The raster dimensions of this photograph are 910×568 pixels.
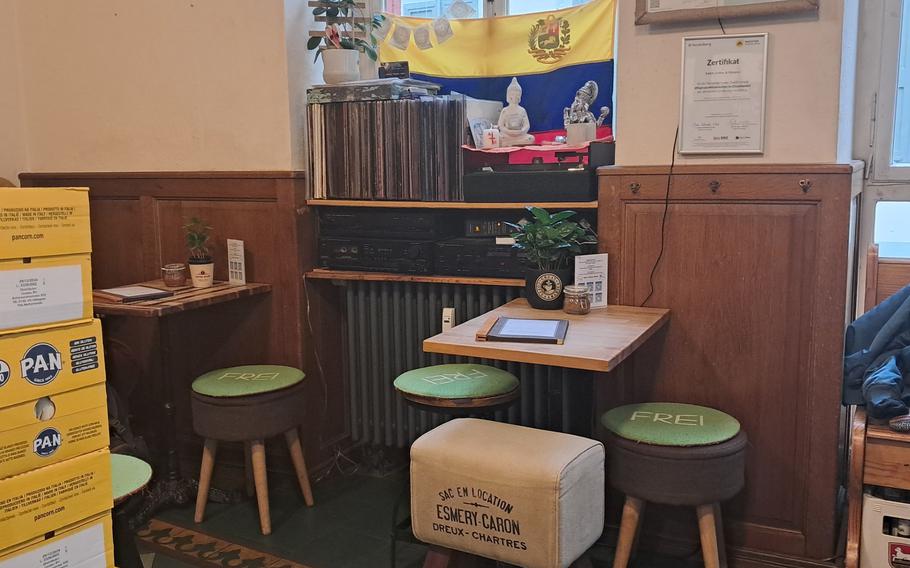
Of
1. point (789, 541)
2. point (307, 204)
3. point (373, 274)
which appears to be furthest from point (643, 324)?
point (307, 204)

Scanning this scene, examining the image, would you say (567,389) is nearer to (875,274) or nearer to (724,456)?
(724,456)

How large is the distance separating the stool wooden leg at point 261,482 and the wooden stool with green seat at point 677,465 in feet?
3.87

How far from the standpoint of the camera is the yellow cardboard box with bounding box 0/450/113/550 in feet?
4.53

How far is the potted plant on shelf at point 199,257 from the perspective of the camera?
3.09 metres

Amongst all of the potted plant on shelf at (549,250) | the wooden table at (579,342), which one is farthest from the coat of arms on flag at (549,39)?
the wooden table at (579,342)

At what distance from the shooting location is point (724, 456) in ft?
7.11

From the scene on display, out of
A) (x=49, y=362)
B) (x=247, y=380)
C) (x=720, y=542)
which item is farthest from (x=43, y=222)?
(x=720, y=542)

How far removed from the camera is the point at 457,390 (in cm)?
241

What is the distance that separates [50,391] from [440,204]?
1.65 meters

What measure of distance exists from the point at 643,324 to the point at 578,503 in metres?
0.58

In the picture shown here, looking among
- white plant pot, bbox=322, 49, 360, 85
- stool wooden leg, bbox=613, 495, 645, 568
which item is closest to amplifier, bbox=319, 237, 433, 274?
white plant pot, bbox=322, 49, 360, 85

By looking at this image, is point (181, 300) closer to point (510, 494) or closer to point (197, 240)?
point (197, 240)

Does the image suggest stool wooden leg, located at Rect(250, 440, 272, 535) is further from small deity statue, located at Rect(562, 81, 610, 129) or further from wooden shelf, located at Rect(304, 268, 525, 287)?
small deity statue, located at Rect(562, 81, 610, 129)

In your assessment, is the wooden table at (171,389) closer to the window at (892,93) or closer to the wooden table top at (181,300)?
the wooden table top at (181,300)
